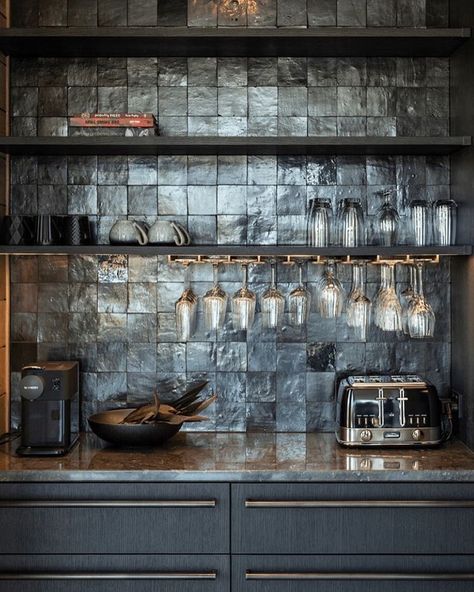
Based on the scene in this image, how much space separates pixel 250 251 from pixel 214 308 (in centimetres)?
27

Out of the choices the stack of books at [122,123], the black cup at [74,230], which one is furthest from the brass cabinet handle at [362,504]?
the stack of books at [122,123]

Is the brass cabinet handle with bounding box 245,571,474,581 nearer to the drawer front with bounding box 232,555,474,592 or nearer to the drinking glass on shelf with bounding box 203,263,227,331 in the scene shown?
the drawer front with bounding box 232,555,474,592

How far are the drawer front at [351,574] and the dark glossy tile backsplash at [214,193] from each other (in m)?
0.71

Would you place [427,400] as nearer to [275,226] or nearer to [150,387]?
[275,226]

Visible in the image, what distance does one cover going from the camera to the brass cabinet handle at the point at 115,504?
253cm

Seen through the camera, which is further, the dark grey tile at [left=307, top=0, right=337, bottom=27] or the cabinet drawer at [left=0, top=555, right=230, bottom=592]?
the dark grey tile at [left=307, top=0, right=337, bottom=27]

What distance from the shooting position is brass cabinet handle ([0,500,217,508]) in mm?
2527

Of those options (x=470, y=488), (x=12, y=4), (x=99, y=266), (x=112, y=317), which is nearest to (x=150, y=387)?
(x=112, y=317)

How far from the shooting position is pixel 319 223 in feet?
9.57

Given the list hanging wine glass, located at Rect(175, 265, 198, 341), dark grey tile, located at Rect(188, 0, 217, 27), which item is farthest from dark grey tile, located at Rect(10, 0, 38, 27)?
hanging wine glass, located at Rect(175, 265, 198, 341)

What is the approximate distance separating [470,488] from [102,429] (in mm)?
1342

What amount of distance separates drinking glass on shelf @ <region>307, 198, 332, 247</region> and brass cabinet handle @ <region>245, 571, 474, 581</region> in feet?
3.98

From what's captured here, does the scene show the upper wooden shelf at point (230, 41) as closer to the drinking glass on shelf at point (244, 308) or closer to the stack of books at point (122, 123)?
the stack of books at point (122, 123)

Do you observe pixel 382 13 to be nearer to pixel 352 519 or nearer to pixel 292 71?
pixel 292 71
